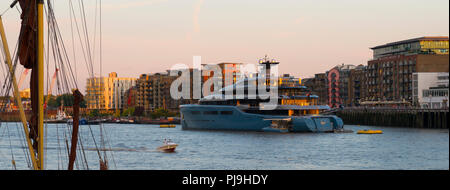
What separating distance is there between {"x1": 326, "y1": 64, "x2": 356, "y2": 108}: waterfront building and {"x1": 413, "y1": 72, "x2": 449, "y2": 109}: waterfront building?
5293cm

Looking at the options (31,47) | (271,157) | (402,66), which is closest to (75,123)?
(31,47)

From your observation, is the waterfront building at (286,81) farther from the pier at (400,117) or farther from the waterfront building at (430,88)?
the waterfront building at (430,88)

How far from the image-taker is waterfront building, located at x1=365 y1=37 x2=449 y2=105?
14100cm

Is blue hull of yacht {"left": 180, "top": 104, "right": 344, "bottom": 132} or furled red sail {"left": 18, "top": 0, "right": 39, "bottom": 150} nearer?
furled red sail {"left": 18, "top": 0, "right": 39, "bottom": 150}

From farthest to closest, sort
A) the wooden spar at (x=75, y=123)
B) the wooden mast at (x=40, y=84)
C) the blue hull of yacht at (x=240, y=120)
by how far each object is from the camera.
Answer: the blue hull of yacht at (x=240, y=120)
the wooden spar at (x=75, y=123)
the wooden mast at (x=40, y=84)

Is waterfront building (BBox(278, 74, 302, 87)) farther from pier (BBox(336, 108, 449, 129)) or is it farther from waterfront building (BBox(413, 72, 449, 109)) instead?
waterfront building (BBox(413, 72, 449, 109))

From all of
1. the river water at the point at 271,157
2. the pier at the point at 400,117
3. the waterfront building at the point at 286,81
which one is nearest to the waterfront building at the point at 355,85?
the pier at the point at 400,117

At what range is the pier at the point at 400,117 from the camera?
4144 inches

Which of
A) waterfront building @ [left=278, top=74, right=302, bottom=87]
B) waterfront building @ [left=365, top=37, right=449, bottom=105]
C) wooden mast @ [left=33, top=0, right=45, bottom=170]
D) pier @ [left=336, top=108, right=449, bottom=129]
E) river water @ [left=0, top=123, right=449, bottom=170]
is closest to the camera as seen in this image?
wooden mast @ [left=33, top=0, right=45, bottom=170]

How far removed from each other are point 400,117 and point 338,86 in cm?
7966

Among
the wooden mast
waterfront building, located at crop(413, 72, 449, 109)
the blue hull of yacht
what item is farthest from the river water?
waterfront building, located at crop(413, 72, 449, 109)

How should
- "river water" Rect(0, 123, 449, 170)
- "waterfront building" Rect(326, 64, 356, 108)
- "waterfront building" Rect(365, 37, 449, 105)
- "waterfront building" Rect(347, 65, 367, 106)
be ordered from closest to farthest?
"river water" Rect(0, 123, 449, 170) < "waterfront building" Rect(365, 37, 449, 105) < "waterfront building" Rect(347, 65, 367, 106) < "waterfront building" Rect(326, 64, 356, 108)

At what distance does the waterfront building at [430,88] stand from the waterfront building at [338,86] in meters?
52.9

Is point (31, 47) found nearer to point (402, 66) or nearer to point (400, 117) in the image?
point (400, 117)
